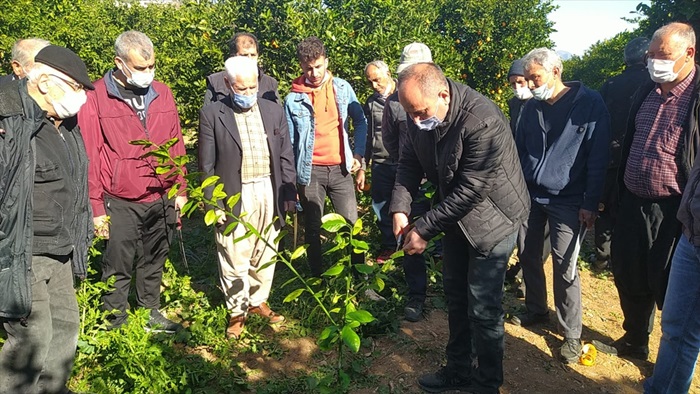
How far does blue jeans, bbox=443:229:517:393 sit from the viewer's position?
2.97 meters

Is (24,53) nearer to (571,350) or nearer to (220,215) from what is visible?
(220,215)

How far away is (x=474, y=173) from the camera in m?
2.79

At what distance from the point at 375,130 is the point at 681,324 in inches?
127

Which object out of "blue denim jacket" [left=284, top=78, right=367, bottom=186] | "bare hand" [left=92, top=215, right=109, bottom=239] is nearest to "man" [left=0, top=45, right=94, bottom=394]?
"bare hand" [left=92, top=215, right=109, bottom=239]

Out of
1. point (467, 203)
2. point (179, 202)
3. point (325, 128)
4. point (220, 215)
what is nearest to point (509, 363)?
point (467, 203)

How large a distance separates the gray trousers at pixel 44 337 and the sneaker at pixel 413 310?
2505 millimetres

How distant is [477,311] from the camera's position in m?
2.99

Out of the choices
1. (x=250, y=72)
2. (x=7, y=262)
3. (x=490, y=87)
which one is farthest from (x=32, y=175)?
(x=490, y=87)

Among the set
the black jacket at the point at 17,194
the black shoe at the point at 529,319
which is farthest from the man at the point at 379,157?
the black jacket at the point at 17,194

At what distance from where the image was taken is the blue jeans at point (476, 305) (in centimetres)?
297

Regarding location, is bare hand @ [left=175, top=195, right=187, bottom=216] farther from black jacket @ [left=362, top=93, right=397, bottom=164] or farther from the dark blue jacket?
the dark blue jacket

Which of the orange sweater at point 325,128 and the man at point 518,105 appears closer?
the man at point 518,105

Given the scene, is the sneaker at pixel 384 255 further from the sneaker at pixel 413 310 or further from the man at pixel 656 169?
the man at pixel 656 169

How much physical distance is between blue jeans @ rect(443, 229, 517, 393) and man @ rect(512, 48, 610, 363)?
0.92 m
